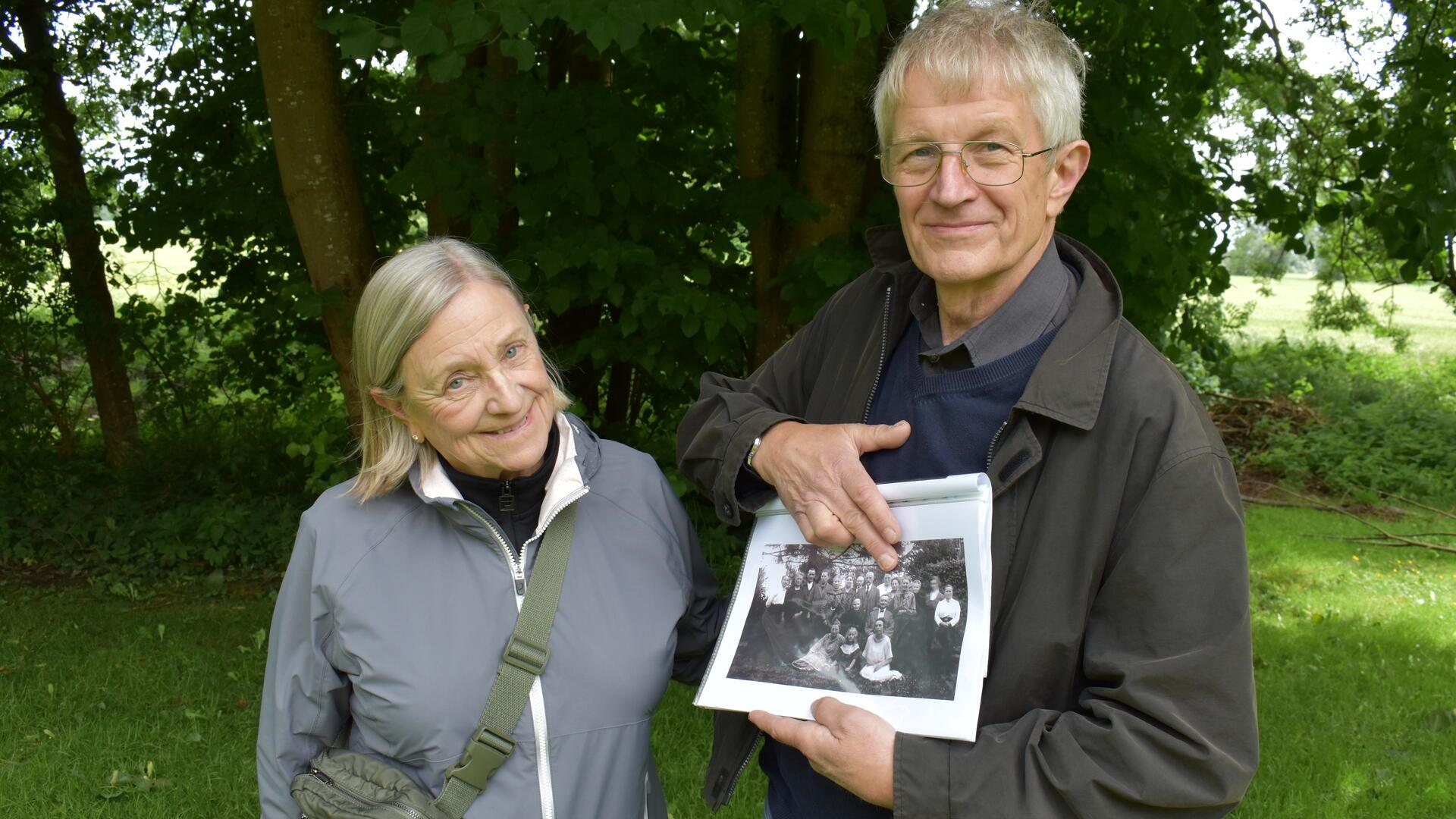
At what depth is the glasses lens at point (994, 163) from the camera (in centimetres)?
180

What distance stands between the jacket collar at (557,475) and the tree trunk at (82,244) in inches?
335

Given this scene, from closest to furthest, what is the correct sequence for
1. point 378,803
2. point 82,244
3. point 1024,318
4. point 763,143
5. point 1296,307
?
point 1024,318 → point 378,803 → point 763,143 → point 82,244 → point 1296,307

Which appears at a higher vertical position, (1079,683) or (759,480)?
(759,480)

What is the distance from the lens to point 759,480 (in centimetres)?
213

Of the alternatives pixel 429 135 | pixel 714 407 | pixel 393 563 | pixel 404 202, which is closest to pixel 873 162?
pixel 429 135

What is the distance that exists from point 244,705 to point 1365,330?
19.8 m

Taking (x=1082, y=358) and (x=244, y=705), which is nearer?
Answer: (x=1082, y=358)

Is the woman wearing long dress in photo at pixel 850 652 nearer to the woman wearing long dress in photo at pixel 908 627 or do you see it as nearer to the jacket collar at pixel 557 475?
the woman wearing long dress in photo at pixel 908 627

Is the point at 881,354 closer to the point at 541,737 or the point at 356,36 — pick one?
the point at 541,737

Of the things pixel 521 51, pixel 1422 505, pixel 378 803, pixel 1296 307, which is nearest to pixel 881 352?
pixel 378 803

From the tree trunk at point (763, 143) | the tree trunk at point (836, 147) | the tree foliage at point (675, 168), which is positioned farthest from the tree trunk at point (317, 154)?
the tree trunk at point (836, 147)

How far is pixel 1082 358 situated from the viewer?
169 cm

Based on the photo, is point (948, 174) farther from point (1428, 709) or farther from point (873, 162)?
point (1428, 709)

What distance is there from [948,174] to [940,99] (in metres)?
0.12
